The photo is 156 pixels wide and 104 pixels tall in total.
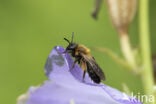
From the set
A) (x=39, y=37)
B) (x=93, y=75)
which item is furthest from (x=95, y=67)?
(x=39, y=37)

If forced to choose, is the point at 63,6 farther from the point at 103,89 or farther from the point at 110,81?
the point at 103,89

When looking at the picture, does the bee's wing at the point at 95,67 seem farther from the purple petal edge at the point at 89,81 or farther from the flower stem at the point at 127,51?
the flower stem at the point at 127,51

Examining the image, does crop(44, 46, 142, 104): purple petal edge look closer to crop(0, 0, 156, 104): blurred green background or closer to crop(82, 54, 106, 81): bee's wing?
crop(82, 54, 106, 81): bee's wing

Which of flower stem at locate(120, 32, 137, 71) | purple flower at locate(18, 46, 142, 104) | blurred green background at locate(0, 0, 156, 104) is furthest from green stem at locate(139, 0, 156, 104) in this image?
blurred green background at locate(0, 0, 156, 104)

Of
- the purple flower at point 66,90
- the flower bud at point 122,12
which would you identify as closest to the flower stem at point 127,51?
the flower bud at point 122,12

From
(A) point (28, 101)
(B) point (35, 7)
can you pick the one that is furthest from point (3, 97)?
(A) point (28, 101)

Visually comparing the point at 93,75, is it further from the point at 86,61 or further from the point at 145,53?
the point at 145,53
